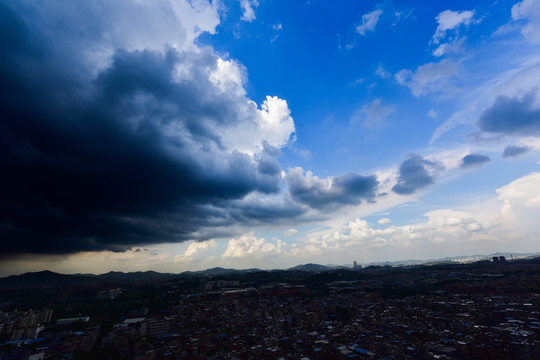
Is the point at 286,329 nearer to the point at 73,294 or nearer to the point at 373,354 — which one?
the point at 373,354

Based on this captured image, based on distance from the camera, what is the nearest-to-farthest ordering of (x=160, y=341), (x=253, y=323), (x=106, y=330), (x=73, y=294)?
(x=160, y=341), (x=253, y=323), (x=106, y=330), (x=73, y=294)

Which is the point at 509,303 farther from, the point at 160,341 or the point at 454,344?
the point at 160,341

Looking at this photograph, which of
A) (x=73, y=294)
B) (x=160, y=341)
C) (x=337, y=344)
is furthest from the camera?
(x=73, y=294)

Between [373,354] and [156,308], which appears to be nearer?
[373,354]

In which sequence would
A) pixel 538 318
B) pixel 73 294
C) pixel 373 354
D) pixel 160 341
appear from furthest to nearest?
pixel 73 294 < pixel 160 341 < pixel 538 318 < pixel 373 354

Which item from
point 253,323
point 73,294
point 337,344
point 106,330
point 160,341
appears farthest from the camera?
point 73,294

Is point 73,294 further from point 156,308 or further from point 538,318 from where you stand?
point 538,318

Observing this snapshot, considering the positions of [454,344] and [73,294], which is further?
[73,294]

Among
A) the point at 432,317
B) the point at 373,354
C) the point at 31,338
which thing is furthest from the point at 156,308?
the point at 432,317

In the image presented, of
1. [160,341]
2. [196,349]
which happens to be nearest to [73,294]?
[160,341]
